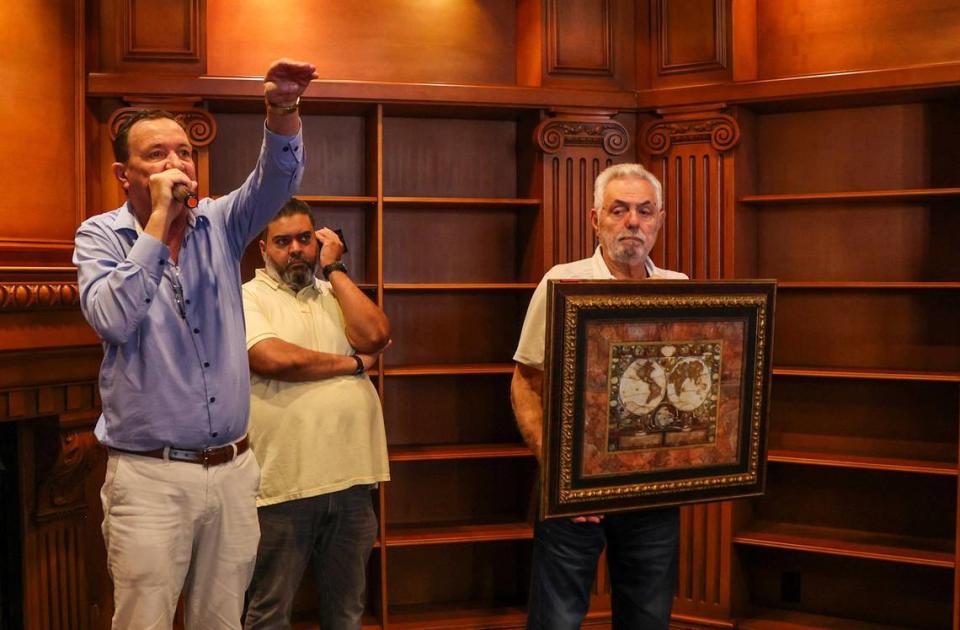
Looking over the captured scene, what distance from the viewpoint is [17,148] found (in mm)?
3203

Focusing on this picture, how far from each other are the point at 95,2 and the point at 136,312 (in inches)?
91.3

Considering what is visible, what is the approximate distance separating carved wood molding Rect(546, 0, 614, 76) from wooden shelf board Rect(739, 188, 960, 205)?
77 centimetres

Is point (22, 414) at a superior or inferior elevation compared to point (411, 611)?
superior

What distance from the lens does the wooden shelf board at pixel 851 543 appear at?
12.1 feet

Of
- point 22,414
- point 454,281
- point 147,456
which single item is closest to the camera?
point 147,456

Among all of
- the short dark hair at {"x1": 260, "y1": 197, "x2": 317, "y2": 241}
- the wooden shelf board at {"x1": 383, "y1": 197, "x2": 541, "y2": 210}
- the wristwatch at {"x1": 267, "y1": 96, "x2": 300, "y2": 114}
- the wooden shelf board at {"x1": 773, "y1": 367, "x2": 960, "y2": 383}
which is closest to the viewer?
the wristwatch at {"x1": 267, "y1": 96, "x2": 300, "y2": 114}

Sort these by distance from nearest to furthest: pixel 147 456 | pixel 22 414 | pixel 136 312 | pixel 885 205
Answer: pixel 136 312
pixel 147 456
pixel 22 414
pixel 885 205

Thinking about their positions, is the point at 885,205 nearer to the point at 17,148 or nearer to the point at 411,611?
the point at 411,611

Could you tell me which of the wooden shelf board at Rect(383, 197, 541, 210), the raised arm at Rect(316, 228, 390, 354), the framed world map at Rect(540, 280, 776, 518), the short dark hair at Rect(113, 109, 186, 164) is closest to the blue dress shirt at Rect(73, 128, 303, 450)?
the short dark hair at Rect(113, 109, 186, 164)

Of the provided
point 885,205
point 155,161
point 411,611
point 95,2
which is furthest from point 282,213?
point 885,205

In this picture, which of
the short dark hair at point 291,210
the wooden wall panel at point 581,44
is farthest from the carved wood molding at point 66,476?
the wooden wall panel at point 581,44

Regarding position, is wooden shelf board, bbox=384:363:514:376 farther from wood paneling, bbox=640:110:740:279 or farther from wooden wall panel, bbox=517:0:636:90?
wooden wall panel, bbox=517:0:636:90

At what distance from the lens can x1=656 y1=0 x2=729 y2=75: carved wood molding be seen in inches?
152

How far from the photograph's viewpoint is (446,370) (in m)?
3.91
